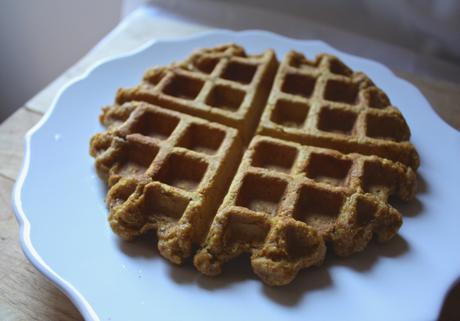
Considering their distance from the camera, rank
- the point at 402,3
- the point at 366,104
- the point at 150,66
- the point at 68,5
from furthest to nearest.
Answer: the point at 68,5 < the point at 402,3 < the point at 150,66 < the point at 366,104

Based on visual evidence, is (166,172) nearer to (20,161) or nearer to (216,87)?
(216,87)

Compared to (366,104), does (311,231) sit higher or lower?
lower

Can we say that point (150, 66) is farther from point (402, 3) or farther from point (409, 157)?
point (402, 3)

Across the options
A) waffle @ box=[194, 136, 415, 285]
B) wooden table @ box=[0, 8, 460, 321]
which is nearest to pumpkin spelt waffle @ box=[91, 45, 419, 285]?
waffle @ box=[194, 136, 415, 285]

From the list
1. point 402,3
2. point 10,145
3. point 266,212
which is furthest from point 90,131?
point 402,3

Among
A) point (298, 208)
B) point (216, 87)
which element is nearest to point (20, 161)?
point (216, 87)

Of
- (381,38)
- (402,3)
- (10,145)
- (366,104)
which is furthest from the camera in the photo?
(381,38)

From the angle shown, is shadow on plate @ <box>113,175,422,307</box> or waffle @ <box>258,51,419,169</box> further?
waffle @ <box>258,51,419,169</box>

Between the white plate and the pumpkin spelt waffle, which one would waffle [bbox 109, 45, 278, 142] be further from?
the white plate
